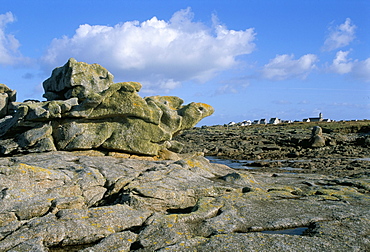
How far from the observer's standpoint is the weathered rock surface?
9891mm

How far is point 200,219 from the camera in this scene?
12.0 m

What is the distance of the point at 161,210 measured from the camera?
45.0 ft

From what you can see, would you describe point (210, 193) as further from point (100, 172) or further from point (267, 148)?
point (267, 148)

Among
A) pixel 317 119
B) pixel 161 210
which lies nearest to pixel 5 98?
pixel 161 210

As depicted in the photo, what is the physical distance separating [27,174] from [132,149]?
8.96 meters

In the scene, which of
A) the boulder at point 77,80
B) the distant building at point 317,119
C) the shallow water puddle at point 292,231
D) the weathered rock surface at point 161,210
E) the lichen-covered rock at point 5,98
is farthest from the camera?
the distant building at point 317,119

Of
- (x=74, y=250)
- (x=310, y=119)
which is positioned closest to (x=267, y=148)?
(x=74, y=250)

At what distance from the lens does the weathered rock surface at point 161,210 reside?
9891 millimetres

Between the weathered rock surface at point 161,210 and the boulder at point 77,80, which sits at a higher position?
the boulder at point 77,80

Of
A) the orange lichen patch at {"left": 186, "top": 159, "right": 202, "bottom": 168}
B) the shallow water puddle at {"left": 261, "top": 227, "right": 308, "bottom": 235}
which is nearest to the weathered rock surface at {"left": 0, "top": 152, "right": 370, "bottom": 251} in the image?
the shallow water puddle at {"left": 261, "top": 227, "right": 308, "bottom": 235}

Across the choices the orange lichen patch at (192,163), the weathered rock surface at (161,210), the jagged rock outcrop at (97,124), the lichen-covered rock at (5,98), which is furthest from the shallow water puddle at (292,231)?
the lichen-covered rock at (5,98)

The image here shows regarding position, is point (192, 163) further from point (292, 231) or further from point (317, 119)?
point (317, 119)

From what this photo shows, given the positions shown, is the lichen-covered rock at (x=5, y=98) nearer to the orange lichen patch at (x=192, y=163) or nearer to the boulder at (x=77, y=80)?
the boulder at (x=77, y=80)

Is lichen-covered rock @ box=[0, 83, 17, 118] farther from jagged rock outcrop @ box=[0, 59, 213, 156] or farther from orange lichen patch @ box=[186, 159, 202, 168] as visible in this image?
orange lichen patch @ box=[186, 159, 202, 168]
